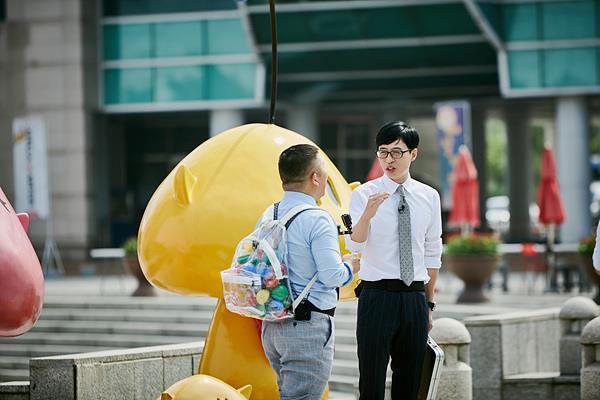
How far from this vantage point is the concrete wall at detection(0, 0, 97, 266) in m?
35.9

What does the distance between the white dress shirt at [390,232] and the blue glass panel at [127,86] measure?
29.8 metres

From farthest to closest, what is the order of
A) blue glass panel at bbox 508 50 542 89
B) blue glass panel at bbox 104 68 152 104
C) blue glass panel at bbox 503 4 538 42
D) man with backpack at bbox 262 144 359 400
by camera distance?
blue glass panel at bbox 104 68 152 104 < blue glass panel at bbox 508 50 542 89 < blue glass panel at bbox 503 4 538 42 < man with backpack at bbox 262 144 359 400

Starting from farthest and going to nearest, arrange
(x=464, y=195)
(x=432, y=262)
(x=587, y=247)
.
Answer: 1. (x=464, y=195)
2. (x=587, y=247)
3. (x=432, y=262)

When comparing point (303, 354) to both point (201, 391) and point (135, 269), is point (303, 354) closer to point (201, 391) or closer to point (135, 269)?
point (201, 391)

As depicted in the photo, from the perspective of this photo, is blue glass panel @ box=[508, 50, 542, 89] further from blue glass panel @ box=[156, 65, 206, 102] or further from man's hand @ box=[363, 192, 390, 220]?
man's hand @ box=[363, 192, 390, 220]

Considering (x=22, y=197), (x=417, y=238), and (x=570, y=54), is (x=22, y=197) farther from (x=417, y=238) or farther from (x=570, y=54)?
(x=417, y=238)

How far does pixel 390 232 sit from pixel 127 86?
30.4m

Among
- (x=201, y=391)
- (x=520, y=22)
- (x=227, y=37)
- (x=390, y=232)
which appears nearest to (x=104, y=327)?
(x=201, y=391)

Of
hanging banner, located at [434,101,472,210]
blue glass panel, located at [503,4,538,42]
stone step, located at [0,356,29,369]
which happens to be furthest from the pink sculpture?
blue glass panel, located at [503,4,538,42]

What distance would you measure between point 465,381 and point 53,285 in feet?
58.9

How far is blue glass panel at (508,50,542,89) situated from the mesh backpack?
2782cm

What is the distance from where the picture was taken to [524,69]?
109 ft

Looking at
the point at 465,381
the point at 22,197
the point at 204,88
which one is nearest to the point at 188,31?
the point at 204,88

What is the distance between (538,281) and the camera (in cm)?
2648
